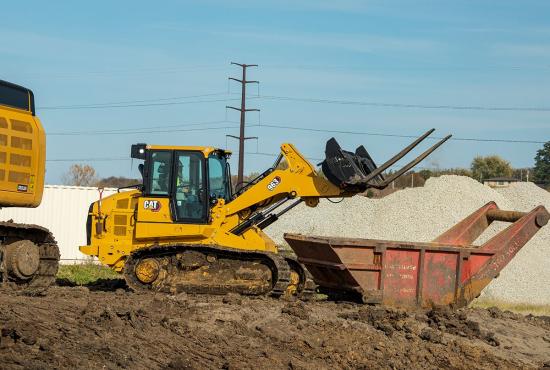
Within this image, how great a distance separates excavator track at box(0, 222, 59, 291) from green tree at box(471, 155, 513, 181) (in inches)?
2774

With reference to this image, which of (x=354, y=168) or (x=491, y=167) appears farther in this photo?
(x=491, y=167)

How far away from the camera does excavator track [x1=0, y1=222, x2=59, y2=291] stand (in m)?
Result: 15.5

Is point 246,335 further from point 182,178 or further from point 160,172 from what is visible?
point 160,172

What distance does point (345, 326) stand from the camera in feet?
45.1

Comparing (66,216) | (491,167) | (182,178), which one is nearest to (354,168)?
(182,178)

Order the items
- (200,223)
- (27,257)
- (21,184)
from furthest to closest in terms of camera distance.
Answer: (200,223) → (27,257) → (21,184)

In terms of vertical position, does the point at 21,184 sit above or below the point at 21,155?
below

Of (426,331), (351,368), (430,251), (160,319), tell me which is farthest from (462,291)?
(160,319)

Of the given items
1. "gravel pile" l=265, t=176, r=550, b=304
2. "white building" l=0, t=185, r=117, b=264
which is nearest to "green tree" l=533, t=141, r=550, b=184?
"gravel pile" l=265, t=176, r=550, b=304

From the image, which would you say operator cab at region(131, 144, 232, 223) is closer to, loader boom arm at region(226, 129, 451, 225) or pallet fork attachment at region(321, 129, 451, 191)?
loader boom arm at region(226, 129, 451, 225)

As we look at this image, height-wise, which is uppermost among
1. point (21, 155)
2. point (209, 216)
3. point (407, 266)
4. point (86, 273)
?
point (21, 155)

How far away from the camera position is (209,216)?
17.0 metres

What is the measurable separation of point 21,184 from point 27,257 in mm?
1286

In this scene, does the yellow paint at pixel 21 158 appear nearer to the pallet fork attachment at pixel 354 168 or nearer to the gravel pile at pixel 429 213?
the pallet fork attachment at pixel 354 168
